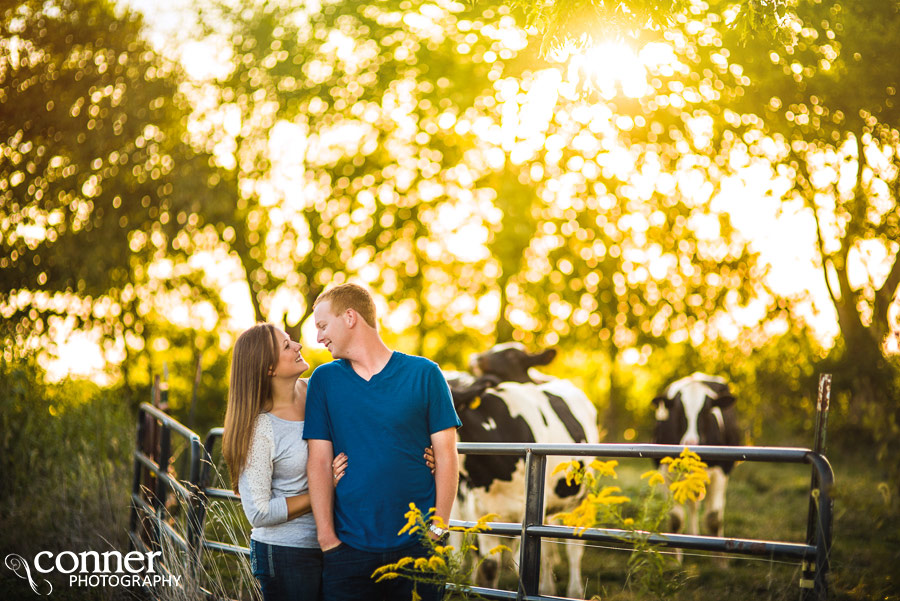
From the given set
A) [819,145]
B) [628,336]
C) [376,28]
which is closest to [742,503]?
[628,336]

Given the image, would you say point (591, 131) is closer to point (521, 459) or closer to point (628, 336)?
point (628, 336)

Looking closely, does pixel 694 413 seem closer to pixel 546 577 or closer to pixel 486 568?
pixel 546 577

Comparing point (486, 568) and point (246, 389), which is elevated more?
point (246, 389)

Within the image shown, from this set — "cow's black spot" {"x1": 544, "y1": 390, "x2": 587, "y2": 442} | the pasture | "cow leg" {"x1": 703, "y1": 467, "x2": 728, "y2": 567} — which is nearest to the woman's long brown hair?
the pasture

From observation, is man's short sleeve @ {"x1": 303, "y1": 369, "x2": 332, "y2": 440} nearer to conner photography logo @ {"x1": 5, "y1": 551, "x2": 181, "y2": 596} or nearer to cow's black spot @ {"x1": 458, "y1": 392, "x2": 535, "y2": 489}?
conner photography logo @ {"x1": 5, "y1": 551, "x2": 181, "y2": 596}

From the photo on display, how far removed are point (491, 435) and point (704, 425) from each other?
364cm

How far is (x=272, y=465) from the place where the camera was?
3273 mm

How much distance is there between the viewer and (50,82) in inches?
456

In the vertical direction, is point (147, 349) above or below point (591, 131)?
below

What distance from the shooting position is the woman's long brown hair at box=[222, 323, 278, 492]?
3.19 m

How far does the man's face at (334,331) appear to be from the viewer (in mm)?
3193

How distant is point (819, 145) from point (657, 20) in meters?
3.80

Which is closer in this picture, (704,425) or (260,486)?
(260,486)

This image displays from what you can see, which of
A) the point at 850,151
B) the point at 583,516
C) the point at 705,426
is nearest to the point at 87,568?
the point at 583,516
